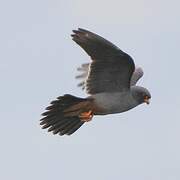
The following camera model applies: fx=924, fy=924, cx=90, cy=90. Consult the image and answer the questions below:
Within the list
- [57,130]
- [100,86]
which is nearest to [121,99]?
[100,86]

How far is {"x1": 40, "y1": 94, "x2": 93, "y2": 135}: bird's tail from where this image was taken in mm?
20214

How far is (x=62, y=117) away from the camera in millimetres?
20828

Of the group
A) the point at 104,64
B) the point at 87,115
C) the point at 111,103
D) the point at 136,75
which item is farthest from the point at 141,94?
the point at 136,75

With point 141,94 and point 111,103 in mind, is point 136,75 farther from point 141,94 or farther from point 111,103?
point 111,103

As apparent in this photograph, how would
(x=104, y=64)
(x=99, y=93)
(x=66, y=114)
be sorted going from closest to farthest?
1. (x=104, y=64)
2. (x=99, y=93)
3. (x=66, y=114)

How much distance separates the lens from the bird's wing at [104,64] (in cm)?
1881

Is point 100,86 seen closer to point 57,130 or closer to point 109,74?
point 109,74

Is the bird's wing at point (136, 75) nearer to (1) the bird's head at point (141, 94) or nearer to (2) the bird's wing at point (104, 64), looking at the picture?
(1) the bird's head at point (141, 94)

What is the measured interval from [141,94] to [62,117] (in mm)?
1853

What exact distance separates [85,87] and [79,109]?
0.50 metres

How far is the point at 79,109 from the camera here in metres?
20.4

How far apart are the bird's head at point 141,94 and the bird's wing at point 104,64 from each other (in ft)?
1.04

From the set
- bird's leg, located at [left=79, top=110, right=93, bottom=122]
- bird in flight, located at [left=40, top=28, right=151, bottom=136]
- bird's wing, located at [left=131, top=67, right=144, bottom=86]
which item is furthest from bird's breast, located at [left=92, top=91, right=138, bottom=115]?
bird's wing, located at [left=131, top=67, right=144, bottom=86]

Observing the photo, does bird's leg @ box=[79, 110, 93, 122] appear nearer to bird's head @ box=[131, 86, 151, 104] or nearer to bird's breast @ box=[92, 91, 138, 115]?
bird's breast @ box=[92, 91, 138, 115]
